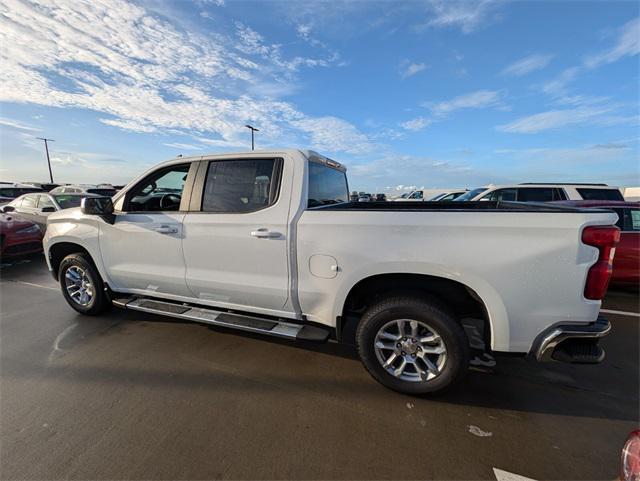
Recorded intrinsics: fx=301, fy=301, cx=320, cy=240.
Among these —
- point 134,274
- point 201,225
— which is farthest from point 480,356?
point 134,274

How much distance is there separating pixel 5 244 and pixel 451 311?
8.95 metres

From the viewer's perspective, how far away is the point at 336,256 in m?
2.44

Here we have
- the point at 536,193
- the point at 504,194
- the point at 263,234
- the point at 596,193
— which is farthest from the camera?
the point at 504,194

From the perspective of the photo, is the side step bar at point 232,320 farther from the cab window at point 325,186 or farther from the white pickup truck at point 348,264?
the cab window at point 325,186

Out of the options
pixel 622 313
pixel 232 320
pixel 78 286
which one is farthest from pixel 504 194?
pixel 78 286

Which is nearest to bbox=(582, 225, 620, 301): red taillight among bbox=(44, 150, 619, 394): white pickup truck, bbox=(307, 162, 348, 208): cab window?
bbox=(44, 150, 619, 394): white pickup truck

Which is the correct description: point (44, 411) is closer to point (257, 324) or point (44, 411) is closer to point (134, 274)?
point (134, 274)

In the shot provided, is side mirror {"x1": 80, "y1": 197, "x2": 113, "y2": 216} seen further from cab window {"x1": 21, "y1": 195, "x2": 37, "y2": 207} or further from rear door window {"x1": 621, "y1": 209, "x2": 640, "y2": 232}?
rear door window {"x1": 621, "y1": 209, "x2": 640, "y2": 232}

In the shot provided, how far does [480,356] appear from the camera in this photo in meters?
2.43

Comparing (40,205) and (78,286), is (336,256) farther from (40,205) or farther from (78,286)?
(40,205)

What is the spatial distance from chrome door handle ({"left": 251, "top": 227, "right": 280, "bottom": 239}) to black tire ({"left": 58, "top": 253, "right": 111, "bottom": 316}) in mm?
2528

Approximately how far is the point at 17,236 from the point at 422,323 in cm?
884

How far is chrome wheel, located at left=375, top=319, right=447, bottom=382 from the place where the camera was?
93.5 inches

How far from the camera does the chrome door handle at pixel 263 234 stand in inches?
103
